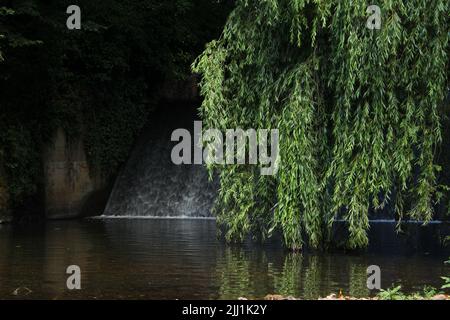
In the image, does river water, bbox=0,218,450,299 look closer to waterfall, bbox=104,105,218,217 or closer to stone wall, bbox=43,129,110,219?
stone wall, bbox=43,129,110,219

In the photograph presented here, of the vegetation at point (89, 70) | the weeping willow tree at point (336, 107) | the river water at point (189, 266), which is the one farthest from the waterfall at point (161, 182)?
the weeping willow tree at point (336, 107)

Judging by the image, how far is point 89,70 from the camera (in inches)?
1099

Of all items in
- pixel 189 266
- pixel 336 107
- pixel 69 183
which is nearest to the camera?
pixel 189 266

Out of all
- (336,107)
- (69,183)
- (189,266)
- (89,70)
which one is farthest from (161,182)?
(336,107)

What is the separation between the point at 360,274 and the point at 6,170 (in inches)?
538

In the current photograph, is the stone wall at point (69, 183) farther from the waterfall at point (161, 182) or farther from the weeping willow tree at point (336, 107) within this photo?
the weeping willow tree at point (336, 107)

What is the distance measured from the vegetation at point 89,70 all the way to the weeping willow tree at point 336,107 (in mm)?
8384

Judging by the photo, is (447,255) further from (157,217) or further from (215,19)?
(215,19)

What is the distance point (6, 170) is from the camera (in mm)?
25016

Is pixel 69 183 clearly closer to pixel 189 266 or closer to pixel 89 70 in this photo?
pixel 89 70

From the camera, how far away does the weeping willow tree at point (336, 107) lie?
15117 mm

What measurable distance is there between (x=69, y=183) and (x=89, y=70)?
144 inches

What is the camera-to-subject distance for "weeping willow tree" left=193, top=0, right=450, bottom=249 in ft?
49.6

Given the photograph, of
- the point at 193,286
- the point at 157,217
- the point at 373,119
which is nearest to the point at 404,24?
the point at 373,119
